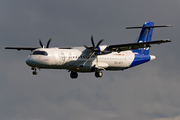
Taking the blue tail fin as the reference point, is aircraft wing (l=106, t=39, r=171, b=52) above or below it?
below

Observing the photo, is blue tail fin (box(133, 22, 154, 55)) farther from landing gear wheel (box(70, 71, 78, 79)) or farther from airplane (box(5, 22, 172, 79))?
landing gear wheel (box(70, 71, 78, 79))

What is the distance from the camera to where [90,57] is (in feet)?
122

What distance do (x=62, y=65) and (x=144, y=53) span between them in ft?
38.9

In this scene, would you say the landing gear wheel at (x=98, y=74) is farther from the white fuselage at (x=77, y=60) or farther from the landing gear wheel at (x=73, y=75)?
the landing gear wheel at (x=73, y=75)

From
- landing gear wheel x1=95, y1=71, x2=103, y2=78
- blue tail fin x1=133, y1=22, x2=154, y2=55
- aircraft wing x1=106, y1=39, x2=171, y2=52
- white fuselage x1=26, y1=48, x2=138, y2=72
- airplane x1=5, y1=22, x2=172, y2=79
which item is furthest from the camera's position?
blue tail fin x1=133, y1=22, x2=154, y2=55

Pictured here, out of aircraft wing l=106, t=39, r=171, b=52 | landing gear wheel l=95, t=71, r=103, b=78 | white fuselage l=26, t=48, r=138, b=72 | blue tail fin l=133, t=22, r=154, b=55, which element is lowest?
landing gear wheel l=95, t=71, r=103, b=78

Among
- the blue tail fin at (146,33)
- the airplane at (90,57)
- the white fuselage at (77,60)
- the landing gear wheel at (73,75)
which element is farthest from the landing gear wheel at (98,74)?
the blue tail fin at (146,33)

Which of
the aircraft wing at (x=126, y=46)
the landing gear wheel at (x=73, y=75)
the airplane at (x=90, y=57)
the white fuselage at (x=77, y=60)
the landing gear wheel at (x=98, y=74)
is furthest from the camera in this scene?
the landing gear wheel at (x=73, y=75)

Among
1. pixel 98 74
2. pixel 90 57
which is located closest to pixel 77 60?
pixel 90 57

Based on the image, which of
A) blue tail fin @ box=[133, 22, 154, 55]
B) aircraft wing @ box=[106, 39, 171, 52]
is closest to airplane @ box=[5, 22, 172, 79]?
aircraft wing @ box=[106, 39, 171, 52]

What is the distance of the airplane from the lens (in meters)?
34.5

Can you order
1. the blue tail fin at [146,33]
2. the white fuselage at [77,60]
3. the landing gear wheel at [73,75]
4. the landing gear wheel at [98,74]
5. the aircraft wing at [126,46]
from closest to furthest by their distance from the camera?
the white fuselage at [77,60]
the aircraft wing at [126,46]
the landing gear wheel at [98,74]
the landing gear wheel at [73,75]
the blue tail fin at [146,33]

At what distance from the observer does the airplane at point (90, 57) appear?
34531 millimetres

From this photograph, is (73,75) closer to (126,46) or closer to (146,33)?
(126,46)
